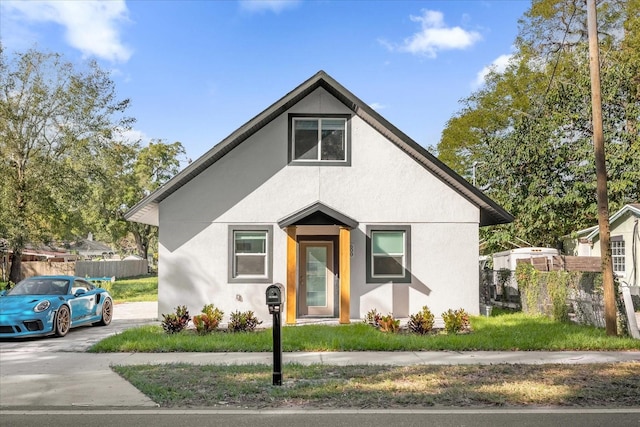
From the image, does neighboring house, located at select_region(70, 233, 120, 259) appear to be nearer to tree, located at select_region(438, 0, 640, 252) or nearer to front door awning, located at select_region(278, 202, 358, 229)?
tree, located at select_region(438, 0, 640, 252)

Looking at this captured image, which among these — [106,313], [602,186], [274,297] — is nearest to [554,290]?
[602,186]

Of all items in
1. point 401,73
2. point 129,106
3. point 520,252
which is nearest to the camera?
point 401,73

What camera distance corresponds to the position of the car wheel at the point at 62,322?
519 inches

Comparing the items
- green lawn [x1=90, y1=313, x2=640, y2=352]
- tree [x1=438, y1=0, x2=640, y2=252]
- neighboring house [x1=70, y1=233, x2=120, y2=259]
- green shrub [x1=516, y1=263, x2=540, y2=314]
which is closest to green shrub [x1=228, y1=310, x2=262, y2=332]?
green lawn [x1=90, y1=313, x2=640, y2=352]

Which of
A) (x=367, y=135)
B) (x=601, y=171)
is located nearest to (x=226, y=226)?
(x=367, y=135)

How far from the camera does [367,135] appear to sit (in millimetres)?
16250

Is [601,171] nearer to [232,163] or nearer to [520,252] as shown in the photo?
[232,163]

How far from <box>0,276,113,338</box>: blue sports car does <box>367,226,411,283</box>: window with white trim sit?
7438 mm

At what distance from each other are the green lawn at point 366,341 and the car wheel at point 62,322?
1.68m

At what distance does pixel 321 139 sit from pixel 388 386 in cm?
960

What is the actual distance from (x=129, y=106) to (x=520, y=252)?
2197 cm

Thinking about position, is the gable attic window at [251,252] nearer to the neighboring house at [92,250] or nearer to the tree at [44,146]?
the tree at [44,146]

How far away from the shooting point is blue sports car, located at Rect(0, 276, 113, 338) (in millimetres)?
12609

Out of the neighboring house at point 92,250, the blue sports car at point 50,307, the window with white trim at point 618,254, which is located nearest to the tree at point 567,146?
the window with white trim at point 618,254
